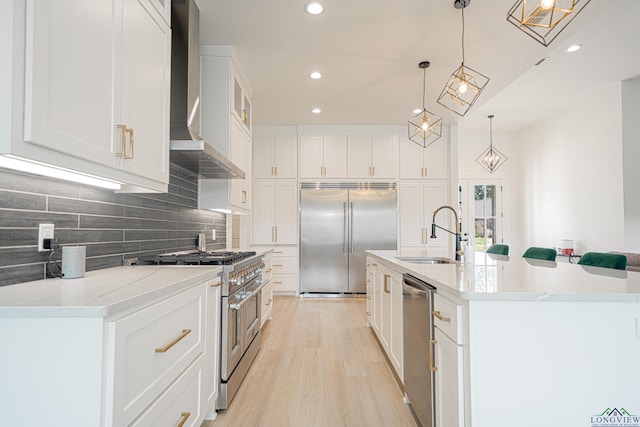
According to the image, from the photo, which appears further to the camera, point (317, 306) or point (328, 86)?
point (317, 306)

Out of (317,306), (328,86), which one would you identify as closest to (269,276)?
(317,306)

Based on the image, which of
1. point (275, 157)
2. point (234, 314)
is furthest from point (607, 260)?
point (275, 157)

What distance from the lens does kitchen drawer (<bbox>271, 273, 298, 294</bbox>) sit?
546 centimetres

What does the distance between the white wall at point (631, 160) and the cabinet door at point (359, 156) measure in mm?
3635

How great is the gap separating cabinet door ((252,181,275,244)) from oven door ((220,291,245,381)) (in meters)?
3.25

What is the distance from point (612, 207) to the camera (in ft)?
16.5

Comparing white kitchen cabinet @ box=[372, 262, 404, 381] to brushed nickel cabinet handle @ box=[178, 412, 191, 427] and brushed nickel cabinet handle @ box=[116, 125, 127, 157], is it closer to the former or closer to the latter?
brushed nickel cabinet handle @ box=[178, 412, 191, 427]

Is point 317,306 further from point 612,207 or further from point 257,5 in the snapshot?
point 612,207

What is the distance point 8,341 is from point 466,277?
5.46ft

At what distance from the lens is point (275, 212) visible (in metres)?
5.57

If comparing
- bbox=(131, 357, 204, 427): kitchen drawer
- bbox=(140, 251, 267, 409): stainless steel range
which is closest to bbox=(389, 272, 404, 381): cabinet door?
bbox=(140, 251, 267, 409): stainless steel range

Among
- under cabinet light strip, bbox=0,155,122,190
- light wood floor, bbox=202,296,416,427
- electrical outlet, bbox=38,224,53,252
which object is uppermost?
under cabinet light strip, bbox=0,155,122,190

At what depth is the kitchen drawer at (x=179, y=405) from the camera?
1176 mm

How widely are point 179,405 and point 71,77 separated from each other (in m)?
1.30
